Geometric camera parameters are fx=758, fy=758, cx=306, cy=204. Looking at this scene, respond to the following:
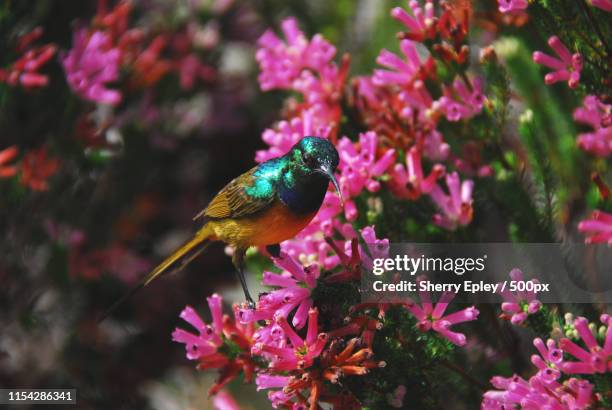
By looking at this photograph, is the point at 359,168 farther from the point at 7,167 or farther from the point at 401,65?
the point at 7,167

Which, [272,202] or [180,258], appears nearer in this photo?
[272,202]

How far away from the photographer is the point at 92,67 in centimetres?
238

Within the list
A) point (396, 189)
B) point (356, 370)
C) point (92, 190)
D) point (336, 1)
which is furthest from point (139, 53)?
point (356, 370)

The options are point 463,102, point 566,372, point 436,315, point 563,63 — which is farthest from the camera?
point 463,102

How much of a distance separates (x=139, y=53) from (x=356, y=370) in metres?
1.78

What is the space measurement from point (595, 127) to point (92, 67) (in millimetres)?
1492

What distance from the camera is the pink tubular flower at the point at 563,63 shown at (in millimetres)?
1594

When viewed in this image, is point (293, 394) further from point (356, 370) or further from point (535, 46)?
point (535, 46)

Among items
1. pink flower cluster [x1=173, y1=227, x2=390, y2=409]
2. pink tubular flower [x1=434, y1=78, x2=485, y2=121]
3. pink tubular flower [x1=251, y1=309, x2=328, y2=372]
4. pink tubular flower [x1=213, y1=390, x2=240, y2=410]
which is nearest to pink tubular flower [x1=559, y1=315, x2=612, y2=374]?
pink flower cluster [x1=173, y1=227, x2=390, y2=409]

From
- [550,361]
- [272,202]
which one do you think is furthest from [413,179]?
[550,361]

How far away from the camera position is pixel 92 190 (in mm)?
2619

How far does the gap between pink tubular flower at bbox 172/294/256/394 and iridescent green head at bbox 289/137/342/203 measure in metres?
0.35

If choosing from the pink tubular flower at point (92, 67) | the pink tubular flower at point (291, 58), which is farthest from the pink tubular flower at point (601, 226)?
the pink tubular flower at point (92, 67)

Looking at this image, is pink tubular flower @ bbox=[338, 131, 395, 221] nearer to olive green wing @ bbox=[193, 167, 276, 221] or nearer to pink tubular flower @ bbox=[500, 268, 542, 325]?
olive green wing @ bbox=[193, 167, 276, 221]
